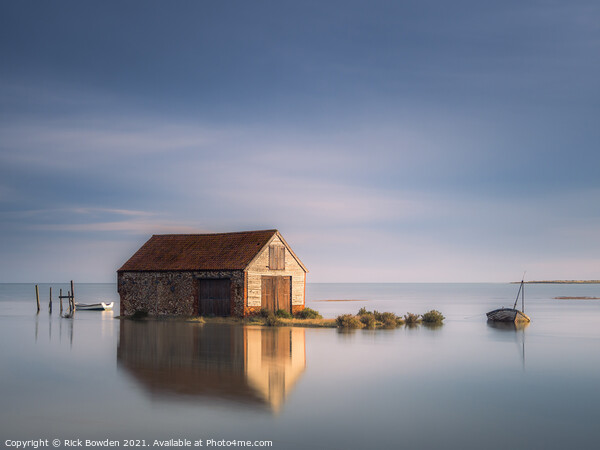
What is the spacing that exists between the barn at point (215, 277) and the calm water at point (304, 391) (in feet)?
34.1

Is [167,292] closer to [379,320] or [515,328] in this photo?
[379,320]

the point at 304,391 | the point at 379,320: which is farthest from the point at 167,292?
the point at 304,391

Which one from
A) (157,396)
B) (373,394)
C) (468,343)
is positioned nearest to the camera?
(157,396)

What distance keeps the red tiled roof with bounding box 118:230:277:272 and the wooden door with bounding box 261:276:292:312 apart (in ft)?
8.57

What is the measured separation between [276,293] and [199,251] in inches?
289

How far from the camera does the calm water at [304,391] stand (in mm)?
13727

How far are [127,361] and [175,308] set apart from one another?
22.6 meters

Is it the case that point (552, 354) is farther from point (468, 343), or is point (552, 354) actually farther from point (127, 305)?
point (127, 305)

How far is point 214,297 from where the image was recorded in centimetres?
4544

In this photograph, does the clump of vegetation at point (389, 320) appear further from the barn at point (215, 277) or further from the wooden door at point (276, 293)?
the wooden door at point (276, 293)

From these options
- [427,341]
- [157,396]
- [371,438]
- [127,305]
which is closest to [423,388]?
[371,438]

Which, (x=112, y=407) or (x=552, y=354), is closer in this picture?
(x=112, y=407)

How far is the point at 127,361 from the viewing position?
24672 mm

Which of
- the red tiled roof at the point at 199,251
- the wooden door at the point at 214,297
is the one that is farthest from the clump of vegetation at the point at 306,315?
the red tiled roof at the point at 199,251
